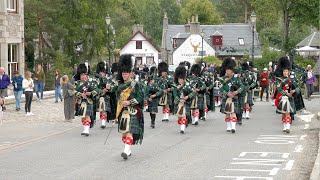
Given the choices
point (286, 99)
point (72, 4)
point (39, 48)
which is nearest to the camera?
point (286, 99)

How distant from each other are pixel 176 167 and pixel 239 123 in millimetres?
8367

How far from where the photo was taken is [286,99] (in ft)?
58.5

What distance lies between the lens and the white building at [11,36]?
105 feet

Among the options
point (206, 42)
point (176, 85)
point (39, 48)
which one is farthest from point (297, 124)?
point (206, 42)

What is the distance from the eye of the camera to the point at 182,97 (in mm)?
18859

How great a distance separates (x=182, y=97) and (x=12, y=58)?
55.0ft

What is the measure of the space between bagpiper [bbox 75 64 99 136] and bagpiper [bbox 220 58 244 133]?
339 centimetres

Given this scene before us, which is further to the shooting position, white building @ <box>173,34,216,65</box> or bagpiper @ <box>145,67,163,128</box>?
white building @ <box>173,34,216,65</box>

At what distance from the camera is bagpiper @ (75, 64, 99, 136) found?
17641 millimetres

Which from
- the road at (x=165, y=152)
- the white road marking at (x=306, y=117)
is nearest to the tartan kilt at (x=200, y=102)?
the road at (x=165, y=152)

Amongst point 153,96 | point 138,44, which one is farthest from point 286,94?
point 138,44

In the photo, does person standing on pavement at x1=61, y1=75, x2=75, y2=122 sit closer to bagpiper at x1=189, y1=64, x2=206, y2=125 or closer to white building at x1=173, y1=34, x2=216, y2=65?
bagpiper at x1=189, y1=64, x2=206, y2=125

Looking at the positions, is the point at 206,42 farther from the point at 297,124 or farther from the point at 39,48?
the point at 297,124

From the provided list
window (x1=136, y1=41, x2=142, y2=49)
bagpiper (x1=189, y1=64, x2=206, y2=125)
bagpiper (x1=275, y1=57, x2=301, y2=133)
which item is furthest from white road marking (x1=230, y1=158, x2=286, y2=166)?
window (x1=136, y1=41, x2=142, y2=49)
